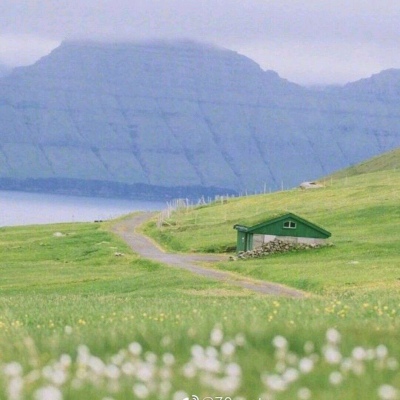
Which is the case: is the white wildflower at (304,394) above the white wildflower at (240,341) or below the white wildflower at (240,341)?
above

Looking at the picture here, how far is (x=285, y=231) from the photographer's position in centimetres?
9081

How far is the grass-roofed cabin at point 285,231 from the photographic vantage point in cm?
9012

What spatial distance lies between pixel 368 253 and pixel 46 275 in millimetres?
25277

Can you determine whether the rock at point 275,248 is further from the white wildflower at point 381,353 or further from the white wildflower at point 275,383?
the white wildflower at point 275,383

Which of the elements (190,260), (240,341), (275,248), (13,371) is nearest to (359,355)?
(240,341)

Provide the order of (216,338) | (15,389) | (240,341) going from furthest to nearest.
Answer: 1. (240,341)
2. (216,338)
3. (15,389)

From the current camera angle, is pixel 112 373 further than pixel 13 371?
No

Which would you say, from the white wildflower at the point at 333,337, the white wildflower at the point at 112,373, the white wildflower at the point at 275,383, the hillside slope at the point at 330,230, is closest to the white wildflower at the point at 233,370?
the white wildflower at the point at 275,383

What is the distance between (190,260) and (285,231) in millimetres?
9091

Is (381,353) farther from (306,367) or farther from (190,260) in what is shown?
(190,260)

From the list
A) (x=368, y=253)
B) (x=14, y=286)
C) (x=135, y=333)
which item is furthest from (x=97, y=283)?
(x=135, y=333)

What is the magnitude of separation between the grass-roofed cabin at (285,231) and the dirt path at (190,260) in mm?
3536

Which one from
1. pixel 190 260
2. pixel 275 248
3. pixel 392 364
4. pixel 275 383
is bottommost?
pixel 190 260

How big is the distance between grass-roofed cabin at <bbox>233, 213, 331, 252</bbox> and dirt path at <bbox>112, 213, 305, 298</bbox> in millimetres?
3536
